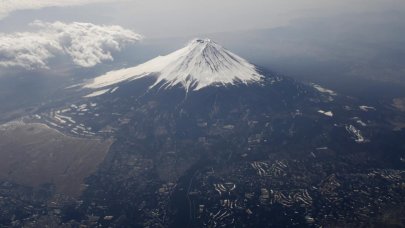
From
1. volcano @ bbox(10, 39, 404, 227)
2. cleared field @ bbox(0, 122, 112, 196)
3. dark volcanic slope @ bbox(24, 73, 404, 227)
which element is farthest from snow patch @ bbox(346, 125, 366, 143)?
cleared field @ bbox(0, 122, 112, 196)

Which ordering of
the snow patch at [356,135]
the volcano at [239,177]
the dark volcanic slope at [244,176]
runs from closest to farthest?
1. the volcano at [239,177]
2. the dark volcanic slope at [244,176]
3. the snow patch at [356,135]

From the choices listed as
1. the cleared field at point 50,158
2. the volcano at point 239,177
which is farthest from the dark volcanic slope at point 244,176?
the cleared field at point 50,158

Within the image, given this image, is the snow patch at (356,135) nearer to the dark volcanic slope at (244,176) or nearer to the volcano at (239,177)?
the dark volcanic slope at (244,176)

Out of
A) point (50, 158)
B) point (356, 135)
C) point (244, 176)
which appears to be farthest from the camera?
point (356, 135)

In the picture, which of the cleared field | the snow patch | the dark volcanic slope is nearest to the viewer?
the dark volcanic slope

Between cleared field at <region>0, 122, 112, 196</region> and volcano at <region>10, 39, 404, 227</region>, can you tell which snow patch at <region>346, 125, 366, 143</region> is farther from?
cleared field at <region>0, 122, 112, 196</region>

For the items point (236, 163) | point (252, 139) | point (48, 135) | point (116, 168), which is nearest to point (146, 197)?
point (116, 168)

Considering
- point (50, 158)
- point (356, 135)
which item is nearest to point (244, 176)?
point (356, 135)

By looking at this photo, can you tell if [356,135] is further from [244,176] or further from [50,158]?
[50,158]

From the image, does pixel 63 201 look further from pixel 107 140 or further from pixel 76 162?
pixel 107 140
